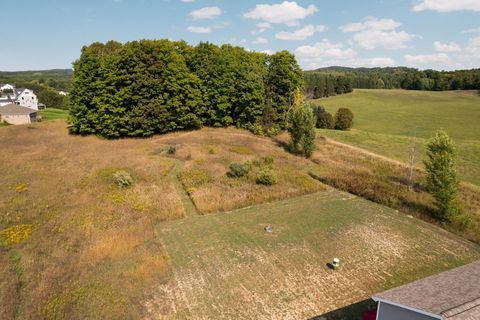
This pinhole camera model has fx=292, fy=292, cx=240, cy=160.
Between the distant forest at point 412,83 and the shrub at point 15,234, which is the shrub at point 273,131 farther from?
the distant forest at point 412,83

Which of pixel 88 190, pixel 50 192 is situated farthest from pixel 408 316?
pixel 50 192

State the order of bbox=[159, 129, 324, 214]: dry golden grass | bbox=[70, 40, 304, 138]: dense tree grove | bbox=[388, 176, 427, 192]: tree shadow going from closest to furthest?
bbox=[159, 129, 324, 214]: dry golden grass → bbox=[388, 176, 427, 192]: tree shadow → bbox=[70, 40, 304, 138]: dense tree grove

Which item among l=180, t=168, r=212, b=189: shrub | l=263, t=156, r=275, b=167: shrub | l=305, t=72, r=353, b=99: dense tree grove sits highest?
l=305, t=72, r=353, b=99: dense tree grove

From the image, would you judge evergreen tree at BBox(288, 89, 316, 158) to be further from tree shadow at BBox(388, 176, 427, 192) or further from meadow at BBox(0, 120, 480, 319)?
tree shadow at BBox(388, 176, 427, 192)

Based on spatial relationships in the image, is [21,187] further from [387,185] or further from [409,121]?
[409,121]

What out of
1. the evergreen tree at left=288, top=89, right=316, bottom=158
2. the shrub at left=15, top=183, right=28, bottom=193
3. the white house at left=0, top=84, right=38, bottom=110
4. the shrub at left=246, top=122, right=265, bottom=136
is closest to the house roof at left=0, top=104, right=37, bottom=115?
the white house at left=0, top=84, right=38, bottom=110

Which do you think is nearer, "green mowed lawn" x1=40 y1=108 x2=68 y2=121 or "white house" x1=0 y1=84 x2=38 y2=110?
"green mowed lawn" x1=40 y1=108 x2=68 y2=121

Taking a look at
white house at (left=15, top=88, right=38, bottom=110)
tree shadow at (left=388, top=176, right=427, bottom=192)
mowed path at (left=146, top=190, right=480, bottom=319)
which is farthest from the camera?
white house at (left=15, top=88, right=38, bottom=110)

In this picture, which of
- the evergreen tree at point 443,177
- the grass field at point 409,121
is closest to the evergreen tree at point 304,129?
the grass field at point 409,121
